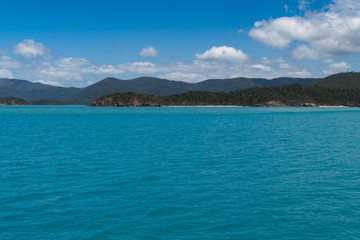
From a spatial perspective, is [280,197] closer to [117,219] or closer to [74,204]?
[117,219]

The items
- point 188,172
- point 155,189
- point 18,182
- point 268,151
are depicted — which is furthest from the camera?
point 268,151

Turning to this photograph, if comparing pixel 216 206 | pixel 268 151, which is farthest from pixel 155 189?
pixel 268 151

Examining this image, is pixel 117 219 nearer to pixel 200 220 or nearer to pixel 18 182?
pixel 200 220

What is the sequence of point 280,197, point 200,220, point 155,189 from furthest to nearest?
point 155,189, point 280,197, point 200,220

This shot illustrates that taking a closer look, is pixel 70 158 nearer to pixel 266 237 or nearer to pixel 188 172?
pixel 188 172

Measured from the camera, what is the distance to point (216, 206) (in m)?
22.3

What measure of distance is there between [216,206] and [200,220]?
2.78m

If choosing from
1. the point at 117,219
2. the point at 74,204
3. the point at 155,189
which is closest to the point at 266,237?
the point at 117,219

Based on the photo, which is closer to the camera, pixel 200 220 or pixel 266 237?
pixel 266 237

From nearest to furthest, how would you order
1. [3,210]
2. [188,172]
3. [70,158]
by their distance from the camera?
[3,210] → [188,172] → [70,158]

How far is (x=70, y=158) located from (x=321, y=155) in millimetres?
33268

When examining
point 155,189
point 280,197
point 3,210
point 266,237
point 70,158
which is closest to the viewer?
point 266,237

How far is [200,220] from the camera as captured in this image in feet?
65.0

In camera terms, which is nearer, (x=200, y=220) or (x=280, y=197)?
(x=200, y=220)
